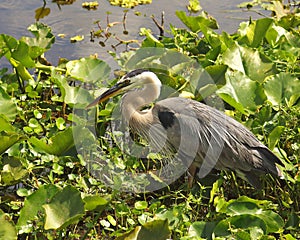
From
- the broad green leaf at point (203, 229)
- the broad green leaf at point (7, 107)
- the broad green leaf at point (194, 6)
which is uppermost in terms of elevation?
the broad green leaf at point (7, 107)

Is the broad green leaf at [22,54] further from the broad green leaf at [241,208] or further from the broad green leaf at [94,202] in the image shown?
the broad green leaf at [241,208]

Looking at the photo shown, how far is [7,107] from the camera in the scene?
3.39 metres

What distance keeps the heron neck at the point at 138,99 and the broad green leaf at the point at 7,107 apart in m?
0.61

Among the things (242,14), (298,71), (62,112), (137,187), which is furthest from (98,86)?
(242,14)

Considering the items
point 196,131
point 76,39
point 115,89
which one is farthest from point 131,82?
point 76,39

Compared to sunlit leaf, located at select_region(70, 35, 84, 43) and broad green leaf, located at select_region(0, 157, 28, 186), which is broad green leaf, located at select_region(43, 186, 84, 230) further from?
sunlit leaf, located at select_region(70, 35, 84, 43)

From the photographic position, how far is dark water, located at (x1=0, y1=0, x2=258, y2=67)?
15.9ft

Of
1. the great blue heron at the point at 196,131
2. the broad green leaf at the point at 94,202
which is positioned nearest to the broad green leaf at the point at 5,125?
the great blue heron at the point at 196,131

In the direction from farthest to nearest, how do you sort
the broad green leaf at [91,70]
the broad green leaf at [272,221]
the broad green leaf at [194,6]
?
the broad green leaf at [194,6] < the broad green leaf at [91,70] < the broad green leaf at [272,221]

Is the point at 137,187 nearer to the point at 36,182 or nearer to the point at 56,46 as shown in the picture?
the point at 36,182

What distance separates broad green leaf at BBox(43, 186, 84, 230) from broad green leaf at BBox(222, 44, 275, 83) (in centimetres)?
161

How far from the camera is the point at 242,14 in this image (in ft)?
18.4

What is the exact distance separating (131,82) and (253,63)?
33.8 inches

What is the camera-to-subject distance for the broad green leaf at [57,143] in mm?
3057
